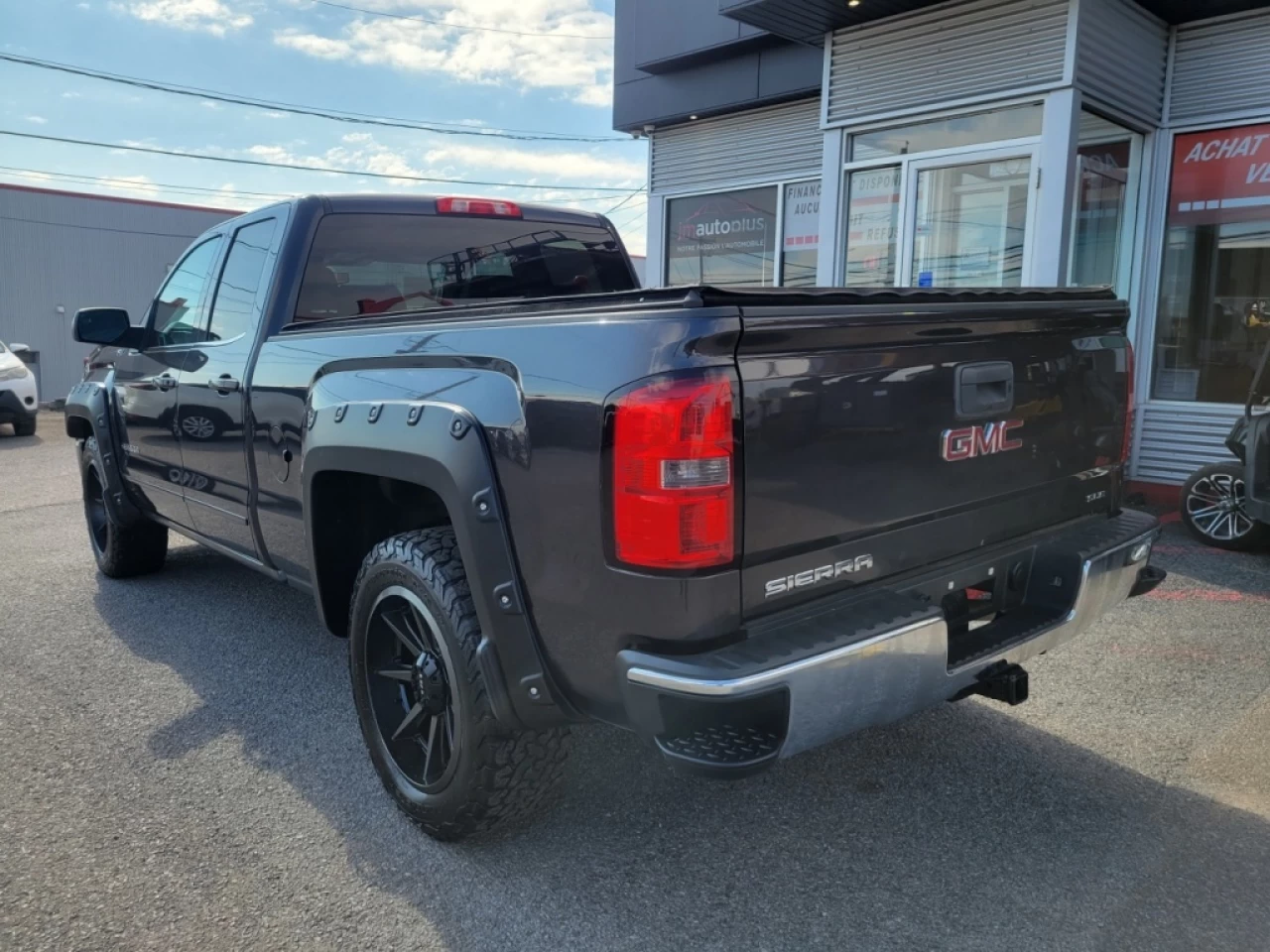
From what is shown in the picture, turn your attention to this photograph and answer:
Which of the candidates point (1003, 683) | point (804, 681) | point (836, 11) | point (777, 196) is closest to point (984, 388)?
point (1003, 683)

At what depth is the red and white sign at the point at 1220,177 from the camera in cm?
741

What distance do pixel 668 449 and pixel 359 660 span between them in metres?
1.51

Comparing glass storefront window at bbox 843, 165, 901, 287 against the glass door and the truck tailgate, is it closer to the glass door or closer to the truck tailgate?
the glass door

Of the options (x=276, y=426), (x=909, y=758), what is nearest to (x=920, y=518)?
(x=909, y=758)

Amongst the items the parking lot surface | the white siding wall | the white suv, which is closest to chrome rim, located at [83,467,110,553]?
the parking lot surface

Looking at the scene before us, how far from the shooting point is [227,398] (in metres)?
3.96

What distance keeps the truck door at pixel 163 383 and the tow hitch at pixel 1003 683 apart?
11.5 ft

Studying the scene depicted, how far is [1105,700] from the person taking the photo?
3.90 meters

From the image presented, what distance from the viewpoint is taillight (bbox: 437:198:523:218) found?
430 centimetres

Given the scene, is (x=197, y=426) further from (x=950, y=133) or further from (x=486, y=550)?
(x=950, y=133)

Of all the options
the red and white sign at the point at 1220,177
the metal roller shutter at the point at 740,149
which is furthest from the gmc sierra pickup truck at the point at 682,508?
the metal roller shutter at the point at 740,149

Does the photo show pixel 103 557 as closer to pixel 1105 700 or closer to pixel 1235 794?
pixel 1105 700

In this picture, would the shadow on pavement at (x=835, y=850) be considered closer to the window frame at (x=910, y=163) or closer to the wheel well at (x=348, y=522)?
the wheel well at (x=348, y=522)

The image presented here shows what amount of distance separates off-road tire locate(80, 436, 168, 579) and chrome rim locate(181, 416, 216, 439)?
134cm
